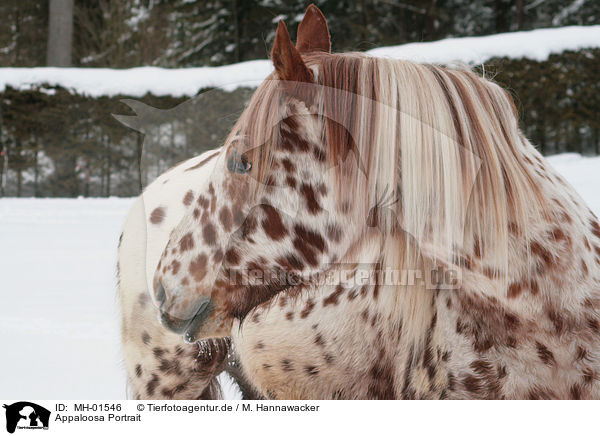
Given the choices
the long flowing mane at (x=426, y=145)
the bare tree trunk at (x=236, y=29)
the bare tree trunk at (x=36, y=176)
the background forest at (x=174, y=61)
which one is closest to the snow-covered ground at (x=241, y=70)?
the background forest at (x=174, y=61)

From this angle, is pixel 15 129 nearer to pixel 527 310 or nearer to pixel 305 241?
pixel 305 241

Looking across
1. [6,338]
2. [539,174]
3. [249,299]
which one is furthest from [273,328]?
[6,338]

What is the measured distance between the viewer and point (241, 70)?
98.7 inches

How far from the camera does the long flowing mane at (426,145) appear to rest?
0.75 m

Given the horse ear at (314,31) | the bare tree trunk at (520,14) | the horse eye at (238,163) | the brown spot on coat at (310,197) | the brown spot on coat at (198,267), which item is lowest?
the brown spot on coat at (198,267)

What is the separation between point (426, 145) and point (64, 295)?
4.92 ft

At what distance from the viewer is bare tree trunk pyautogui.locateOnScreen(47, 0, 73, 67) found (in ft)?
13.8

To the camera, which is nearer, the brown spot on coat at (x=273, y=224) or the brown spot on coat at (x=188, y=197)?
the brown spot on coat at (x=273, y=224)

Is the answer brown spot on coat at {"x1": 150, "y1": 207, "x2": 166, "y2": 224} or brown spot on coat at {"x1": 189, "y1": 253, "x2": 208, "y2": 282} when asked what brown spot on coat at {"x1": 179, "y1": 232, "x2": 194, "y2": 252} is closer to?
brown spot on coat at {"x1": 189, "y1": 253, "x2": 208, "y2": 282}
